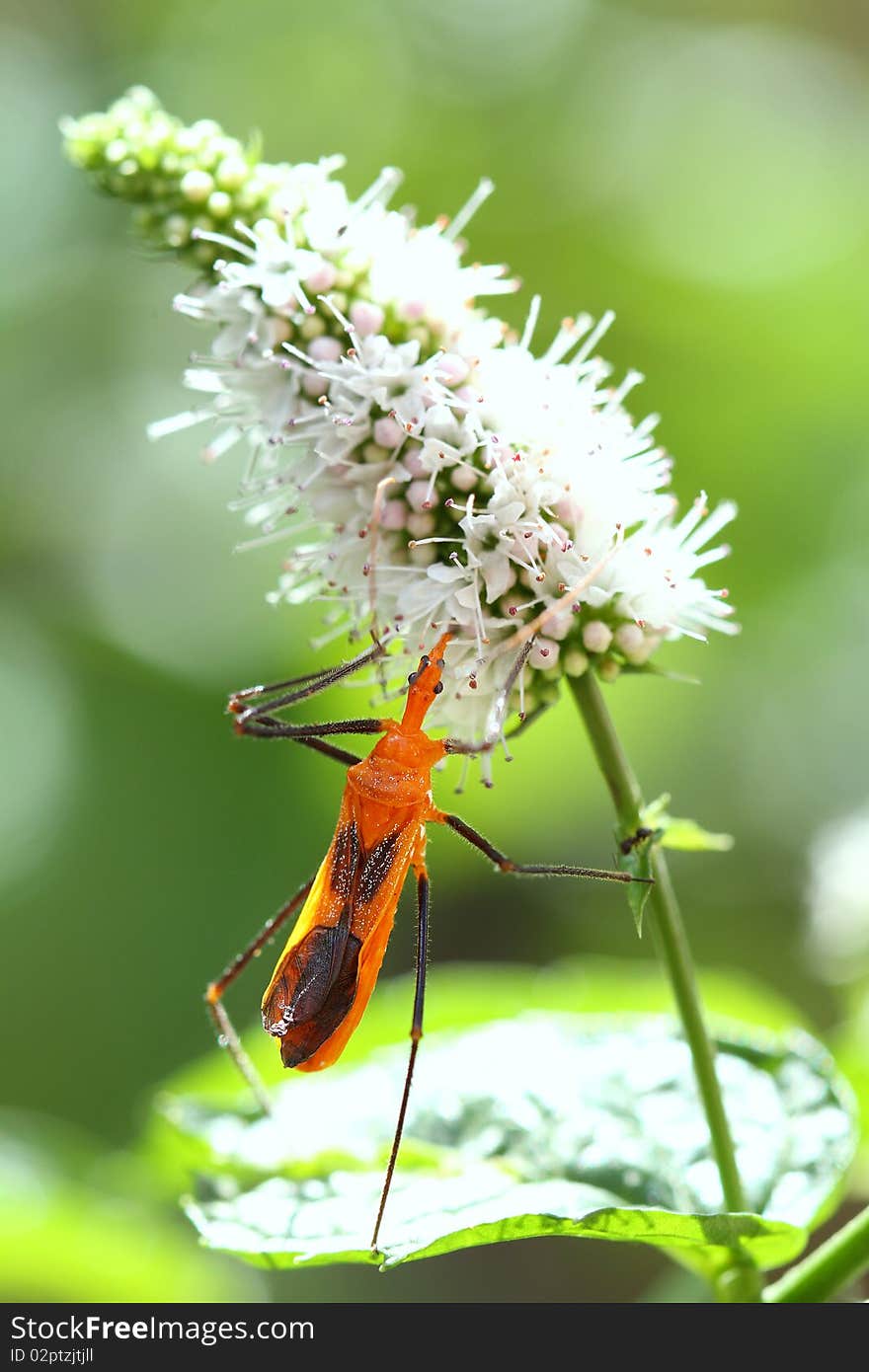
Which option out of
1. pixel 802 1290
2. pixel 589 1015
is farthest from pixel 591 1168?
pixel 589 1015

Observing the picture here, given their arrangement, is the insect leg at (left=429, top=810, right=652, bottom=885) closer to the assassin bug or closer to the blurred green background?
the assassin bug

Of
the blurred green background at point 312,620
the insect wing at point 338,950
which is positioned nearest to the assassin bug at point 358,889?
Result: the insect wing at point 338,950

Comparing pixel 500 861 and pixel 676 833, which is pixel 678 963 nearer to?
pixel 676 833

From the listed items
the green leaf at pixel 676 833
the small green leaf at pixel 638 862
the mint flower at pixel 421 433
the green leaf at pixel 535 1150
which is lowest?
the green leaf at pixel 535 1150

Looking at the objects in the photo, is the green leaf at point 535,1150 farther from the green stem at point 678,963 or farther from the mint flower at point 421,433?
the mint flower at point 421,433

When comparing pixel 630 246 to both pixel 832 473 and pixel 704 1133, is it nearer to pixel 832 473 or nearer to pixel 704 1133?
pixel 832 473

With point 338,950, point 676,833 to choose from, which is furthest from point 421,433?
point 338,950
